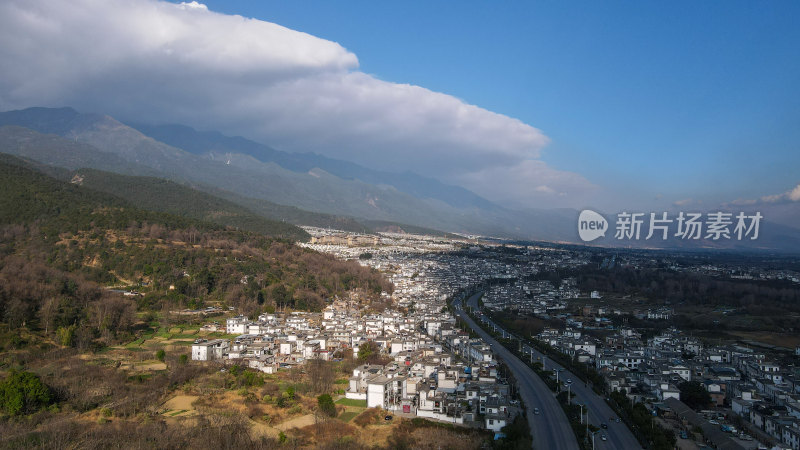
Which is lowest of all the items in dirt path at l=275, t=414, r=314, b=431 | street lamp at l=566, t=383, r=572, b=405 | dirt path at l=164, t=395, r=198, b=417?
dirt path at l=164, t=395, r=198, b=417

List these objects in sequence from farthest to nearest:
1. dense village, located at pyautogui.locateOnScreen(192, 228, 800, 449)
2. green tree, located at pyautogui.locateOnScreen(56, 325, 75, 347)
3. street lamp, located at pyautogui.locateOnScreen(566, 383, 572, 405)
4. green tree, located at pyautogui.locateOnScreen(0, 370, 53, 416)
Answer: green tree, located at pyautogui.locateOnScreen(56, 325, 75, 347)
street lamp, located at pyautogui.locateOnScreen(566, 383, 572, 405)
dense village, located at pyautogui.locateOnScreen(192, 228, 800, 449)
green tree, located at pyautogui.locateOnScreen(0, 370, 53, 416)

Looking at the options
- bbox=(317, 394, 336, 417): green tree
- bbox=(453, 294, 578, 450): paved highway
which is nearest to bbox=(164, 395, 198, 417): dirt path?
bbox=(317, 394, 336, 417): green tree

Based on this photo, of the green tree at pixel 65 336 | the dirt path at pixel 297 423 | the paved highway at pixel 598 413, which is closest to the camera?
the paved highway at pixel 598 413

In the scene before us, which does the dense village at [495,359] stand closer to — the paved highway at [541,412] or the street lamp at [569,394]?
the paved highway at [541,412]

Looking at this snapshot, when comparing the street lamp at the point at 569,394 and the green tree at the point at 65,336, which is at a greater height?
the street lamp at the point at 569,394

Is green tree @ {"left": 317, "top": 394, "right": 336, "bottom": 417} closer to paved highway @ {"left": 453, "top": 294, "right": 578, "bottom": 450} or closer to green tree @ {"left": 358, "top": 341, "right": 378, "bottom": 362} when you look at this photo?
green tree @ {"left": 358, "top": 341, "right": 378, "bottom": 362}

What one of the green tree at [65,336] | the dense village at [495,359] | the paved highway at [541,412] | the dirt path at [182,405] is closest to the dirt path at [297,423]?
the dense village at [495,359]
